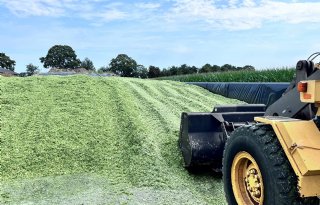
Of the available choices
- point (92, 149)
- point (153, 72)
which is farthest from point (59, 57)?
point (92, 149)

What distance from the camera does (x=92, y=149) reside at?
5.51 m

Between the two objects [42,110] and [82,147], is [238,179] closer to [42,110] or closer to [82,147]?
[82,147]

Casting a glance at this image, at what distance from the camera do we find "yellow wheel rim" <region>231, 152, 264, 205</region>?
297 centimetres

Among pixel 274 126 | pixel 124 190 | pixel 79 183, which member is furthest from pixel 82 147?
pixel 274 126

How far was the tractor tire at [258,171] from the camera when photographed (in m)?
2.62

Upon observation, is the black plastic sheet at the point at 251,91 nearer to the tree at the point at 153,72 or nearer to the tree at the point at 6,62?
the tree at the point at 153,72

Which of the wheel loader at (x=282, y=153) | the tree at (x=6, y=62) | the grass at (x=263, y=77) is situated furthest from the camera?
the tree at (x=6, y=62)

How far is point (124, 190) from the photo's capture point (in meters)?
4.43

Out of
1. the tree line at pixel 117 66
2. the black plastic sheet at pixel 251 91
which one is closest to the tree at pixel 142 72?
the tree line at pixel 117 66

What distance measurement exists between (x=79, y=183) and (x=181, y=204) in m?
1.26

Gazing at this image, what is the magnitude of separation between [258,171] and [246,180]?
0.27 m

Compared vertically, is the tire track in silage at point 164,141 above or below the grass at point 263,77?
below

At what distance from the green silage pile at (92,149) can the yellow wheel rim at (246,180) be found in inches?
36.3

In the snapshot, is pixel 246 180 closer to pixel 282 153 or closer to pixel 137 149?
pixel 282 153
